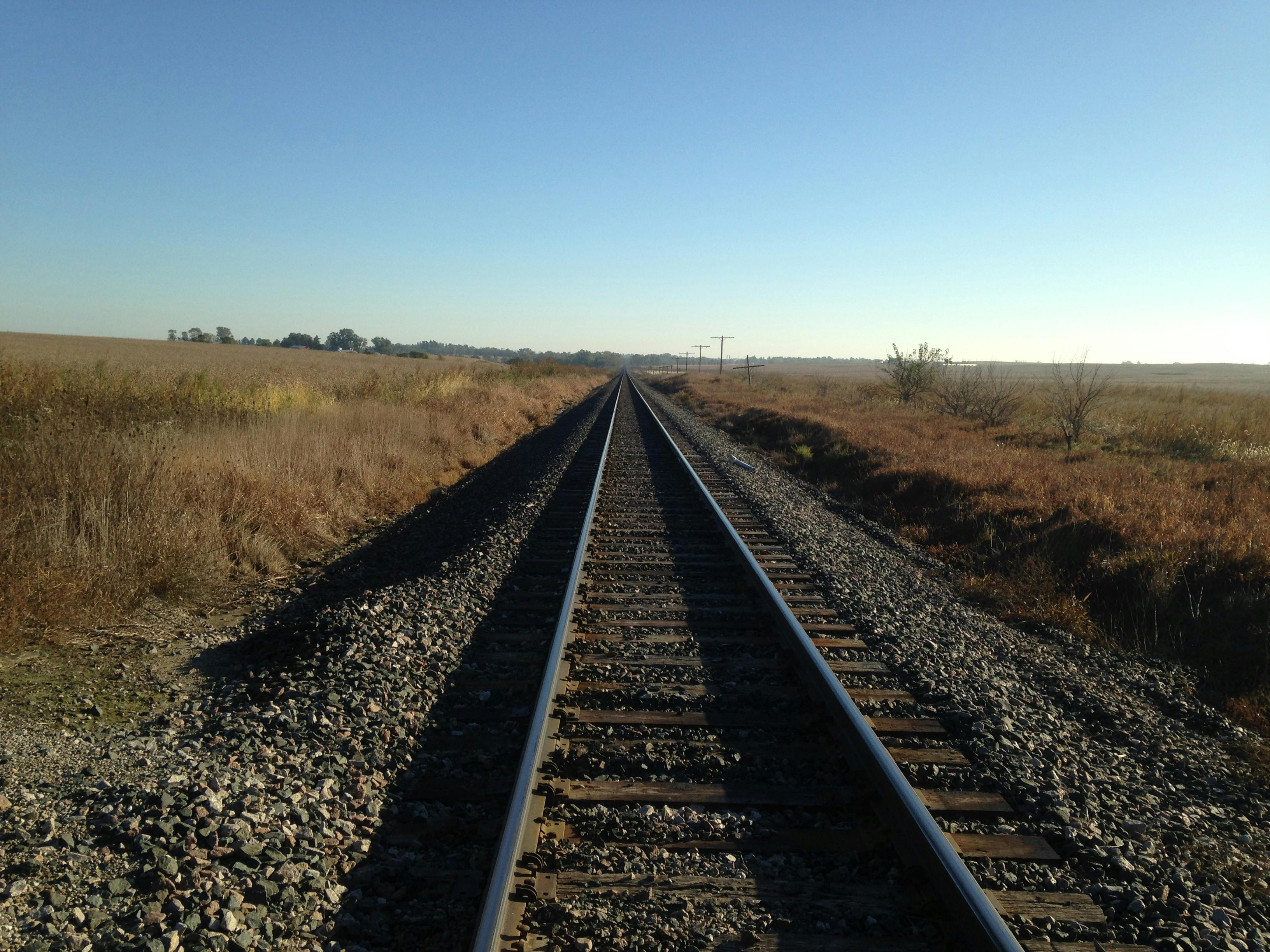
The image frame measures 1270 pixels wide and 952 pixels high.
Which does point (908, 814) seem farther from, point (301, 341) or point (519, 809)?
point (301, 341)

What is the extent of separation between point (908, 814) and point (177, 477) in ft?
24.6

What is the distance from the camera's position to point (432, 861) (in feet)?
9.46

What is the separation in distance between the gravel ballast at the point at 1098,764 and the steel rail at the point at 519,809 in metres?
1.85

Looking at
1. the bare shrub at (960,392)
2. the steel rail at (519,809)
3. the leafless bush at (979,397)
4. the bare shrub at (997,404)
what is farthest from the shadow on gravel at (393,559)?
the bare shrub at (960,392)

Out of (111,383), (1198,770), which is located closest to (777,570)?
(1198,770)

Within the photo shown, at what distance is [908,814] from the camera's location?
9.66ft

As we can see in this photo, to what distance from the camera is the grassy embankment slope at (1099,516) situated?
604 centimetres

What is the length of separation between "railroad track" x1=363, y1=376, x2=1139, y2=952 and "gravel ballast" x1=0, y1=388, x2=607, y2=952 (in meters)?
0.23

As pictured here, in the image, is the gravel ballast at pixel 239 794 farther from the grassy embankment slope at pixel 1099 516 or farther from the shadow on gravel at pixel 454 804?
the grassy embankment slope at pixel 1099 516

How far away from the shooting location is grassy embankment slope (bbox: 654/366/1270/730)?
604cm

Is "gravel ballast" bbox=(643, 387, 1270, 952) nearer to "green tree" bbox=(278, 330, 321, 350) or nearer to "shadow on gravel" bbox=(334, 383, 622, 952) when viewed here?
"shadow on gravel" bbox=(334, 383, 622, 952)

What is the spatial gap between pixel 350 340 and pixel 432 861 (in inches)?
5264

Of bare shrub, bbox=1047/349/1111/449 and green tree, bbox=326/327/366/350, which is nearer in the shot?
bare shrub, bbox=1047/349/1111/449

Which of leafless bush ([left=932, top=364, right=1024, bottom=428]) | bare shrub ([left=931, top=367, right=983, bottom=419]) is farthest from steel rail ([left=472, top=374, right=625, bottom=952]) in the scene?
bare shrub ([left=931, top=367, right=983, bottom=419])
